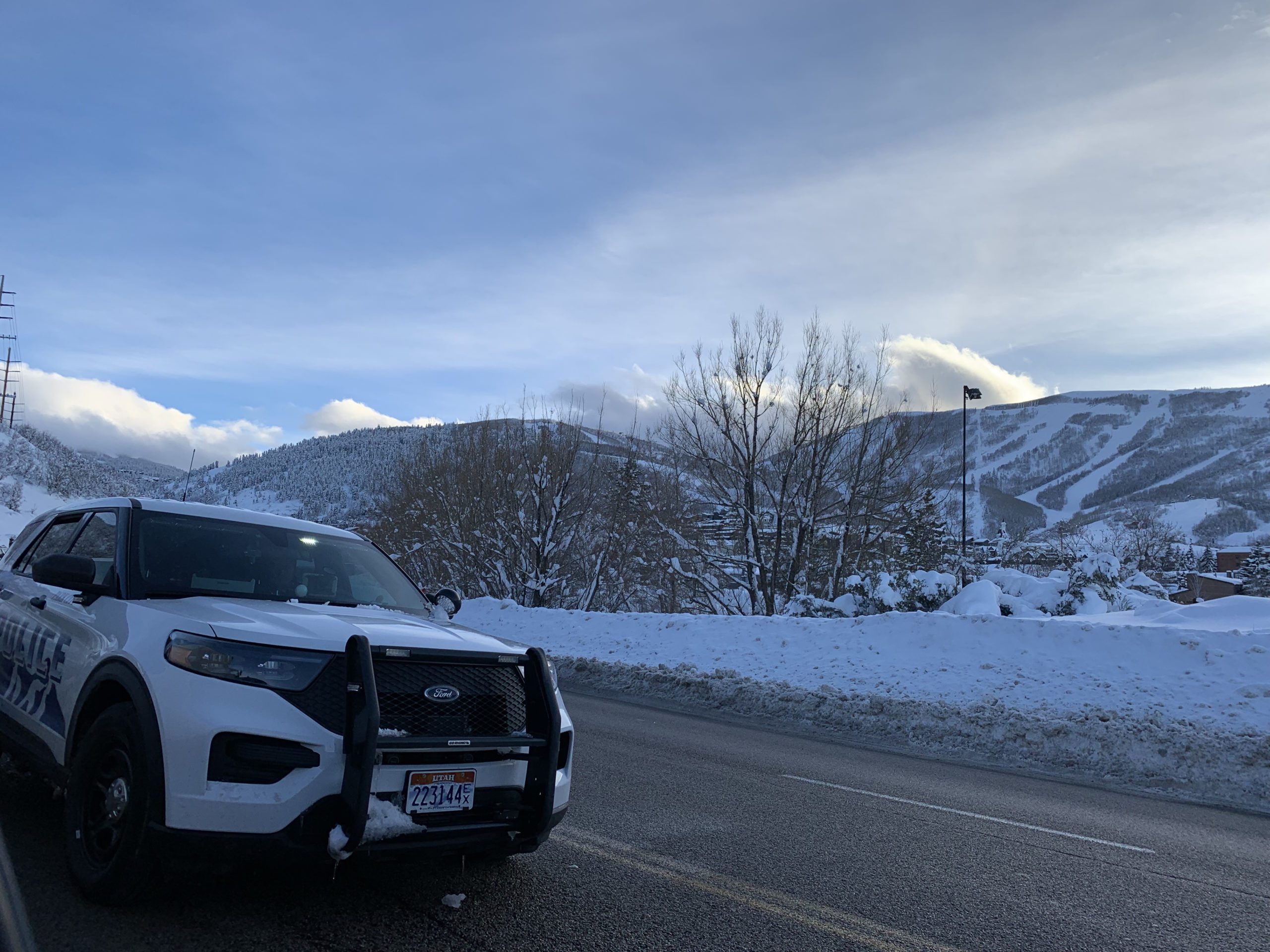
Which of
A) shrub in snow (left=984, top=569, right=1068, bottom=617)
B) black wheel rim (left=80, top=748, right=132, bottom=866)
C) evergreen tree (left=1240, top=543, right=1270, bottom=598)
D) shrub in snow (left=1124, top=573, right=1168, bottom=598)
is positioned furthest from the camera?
evergreen tree (left=1240, top=543, right=1270, bottom=598)

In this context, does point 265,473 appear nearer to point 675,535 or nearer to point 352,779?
point 675,535

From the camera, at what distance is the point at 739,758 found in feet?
27.5

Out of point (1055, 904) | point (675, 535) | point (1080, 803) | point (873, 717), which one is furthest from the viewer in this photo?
point (675, 535)

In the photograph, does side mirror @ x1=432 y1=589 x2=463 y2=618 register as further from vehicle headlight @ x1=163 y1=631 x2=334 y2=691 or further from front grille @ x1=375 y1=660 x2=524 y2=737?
vehicle headlight @ x1=163 y1=631 x2=334 y2=691

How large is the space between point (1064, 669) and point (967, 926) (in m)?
9.05

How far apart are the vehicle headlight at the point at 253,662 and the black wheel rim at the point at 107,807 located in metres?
0.50

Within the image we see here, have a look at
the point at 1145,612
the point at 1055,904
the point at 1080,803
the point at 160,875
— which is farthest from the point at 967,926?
the point at 1145,612

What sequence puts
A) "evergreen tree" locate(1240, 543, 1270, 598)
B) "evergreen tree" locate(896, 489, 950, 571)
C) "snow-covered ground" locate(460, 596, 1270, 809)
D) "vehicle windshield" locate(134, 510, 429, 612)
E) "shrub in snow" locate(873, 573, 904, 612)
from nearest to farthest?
"vehicle windshield" locate(134, 510, 429, 612), "snow-covered ground" locate(460, 596, 1270, 809), "shrub in snow" locate(873, 573, 904, 612), "evergreen tree" locate(896, 489, 950, 571), "evergreen tree" locate(1240, 543, 1270, 598)

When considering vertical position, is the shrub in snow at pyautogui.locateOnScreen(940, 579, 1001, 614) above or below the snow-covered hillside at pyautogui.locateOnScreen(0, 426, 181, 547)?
below

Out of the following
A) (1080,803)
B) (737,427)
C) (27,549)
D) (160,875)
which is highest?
(737,427)

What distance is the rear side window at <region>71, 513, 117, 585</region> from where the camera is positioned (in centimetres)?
445

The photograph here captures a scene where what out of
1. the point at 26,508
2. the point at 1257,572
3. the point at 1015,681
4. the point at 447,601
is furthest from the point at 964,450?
the point at 26,508

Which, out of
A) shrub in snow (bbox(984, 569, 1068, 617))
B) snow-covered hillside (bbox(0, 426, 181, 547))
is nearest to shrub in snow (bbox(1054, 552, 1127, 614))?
shrub in snow (bbox(984, 569, 1068, 617))

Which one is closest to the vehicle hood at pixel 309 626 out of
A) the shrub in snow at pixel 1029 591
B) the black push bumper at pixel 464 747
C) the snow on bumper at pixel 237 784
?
the black push bumper at pixel 464 747
